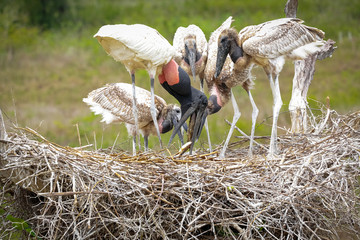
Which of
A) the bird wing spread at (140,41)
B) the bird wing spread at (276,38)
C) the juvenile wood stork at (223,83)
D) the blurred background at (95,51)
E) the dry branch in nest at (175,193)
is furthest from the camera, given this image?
the blurred background at (95,51)

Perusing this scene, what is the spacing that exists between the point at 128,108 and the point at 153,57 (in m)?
1.16

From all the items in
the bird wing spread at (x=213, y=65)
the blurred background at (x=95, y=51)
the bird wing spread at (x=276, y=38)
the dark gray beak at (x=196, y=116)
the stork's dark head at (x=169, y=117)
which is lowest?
the blurred background at (x=95, y=51)

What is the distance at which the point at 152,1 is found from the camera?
2430 cm

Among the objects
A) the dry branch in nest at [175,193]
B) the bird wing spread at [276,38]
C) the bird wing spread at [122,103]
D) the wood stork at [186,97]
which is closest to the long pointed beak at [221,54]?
the bird wing spread at [276,38]

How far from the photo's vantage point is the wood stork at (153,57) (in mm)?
5820

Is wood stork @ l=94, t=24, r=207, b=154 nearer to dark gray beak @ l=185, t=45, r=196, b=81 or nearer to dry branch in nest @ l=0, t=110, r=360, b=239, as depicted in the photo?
dark gray beak @ l=185, t=45, r=196, b=81

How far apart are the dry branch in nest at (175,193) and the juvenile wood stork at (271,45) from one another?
0.96 meters

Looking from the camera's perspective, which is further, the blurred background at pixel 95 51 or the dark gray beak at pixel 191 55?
the blurred background at pixel 95 51

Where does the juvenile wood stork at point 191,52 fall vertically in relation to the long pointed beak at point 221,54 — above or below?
below

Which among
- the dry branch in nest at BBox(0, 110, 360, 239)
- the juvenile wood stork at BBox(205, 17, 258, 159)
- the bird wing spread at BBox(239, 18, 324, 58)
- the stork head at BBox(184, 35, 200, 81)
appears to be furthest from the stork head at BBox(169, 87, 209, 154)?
the dry branch in nest at BBox(0, 110, 360, 239)

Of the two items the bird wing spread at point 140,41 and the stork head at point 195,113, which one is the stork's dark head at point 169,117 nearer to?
the stork head at point 195,113

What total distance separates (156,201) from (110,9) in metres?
19.4

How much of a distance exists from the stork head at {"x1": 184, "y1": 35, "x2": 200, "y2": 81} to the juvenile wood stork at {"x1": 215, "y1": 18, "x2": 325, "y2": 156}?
655 mm

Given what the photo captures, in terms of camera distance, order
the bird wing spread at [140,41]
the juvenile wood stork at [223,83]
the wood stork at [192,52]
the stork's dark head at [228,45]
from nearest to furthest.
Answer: the bird wing spread at [140,41] → the stork's dark head at [228,45] → the juvenile wood stork at [223,83] → the wood stork at [192,52]
